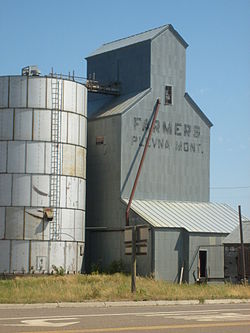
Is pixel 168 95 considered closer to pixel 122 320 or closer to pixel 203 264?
pixel 203 264

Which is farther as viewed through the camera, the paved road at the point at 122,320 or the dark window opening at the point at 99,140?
the dark window opening at the point at 99,140

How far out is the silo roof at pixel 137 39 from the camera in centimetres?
5791

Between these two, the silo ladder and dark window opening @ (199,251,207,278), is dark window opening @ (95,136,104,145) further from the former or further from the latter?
dark window opening @ (199,251,207,278)

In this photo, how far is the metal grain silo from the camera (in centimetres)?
5066

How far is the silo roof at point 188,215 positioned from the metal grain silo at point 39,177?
4.88 metres

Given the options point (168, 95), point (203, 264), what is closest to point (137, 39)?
point (168, 95)

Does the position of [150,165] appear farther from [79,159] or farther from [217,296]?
[217,296]

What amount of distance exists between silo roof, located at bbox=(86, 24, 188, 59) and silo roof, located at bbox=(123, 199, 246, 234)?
12661 mm

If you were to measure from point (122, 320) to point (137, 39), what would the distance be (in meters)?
42.8

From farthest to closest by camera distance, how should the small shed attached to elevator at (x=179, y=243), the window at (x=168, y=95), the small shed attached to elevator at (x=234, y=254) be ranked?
the window at (x=168, y=95), the small shed attached to elevator at (x=179, y=243), the small shed attached to elevator at (x=234, y=254)

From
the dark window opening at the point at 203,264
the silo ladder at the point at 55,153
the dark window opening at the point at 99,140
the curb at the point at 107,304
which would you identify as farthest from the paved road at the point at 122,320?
the dark window opening at the point at 99,140

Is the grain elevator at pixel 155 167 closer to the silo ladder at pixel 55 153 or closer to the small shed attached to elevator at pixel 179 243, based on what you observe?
the small shed attached to elevator at pixel 179 243

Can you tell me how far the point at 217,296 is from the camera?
30984mm

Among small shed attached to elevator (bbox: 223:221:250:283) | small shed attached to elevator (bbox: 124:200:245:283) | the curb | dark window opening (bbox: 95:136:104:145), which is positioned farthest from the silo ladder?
the curb
